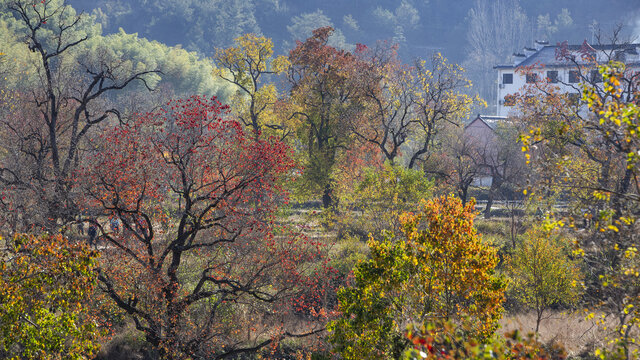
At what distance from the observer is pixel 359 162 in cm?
3931

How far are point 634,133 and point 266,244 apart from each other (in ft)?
48.8

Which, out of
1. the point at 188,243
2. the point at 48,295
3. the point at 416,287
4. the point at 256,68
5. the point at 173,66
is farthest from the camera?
the point at 173,66

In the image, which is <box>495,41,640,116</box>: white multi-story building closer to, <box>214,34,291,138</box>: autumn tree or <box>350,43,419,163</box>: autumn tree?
<box>350,43,419,163</box>: autumn tree

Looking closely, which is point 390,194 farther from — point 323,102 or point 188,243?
point 188,243

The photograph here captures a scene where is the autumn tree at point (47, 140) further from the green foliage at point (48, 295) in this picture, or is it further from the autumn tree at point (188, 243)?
the green foliage at point (48, 295)

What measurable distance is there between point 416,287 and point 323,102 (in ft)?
85.2

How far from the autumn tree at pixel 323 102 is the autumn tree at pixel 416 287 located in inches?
939

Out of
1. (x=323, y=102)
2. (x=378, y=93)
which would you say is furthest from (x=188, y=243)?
(x=378, y=93)

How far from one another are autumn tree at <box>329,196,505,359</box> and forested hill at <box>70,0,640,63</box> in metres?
112

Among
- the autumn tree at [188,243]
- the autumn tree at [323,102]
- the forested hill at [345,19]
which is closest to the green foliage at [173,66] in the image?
the autumn tree at [323,102]

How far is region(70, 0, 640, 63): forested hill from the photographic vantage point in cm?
12838

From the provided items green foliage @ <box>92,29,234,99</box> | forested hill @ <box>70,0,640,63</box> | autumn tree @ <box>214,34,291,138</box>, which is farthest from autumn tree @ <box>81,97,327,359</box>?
forested hill @ <box>70,0,640,63</box>

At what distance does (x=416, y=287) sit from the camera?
14.1m

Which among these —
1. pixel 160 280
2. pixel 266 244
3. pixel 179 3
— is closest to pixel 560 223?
pixel 160 280
